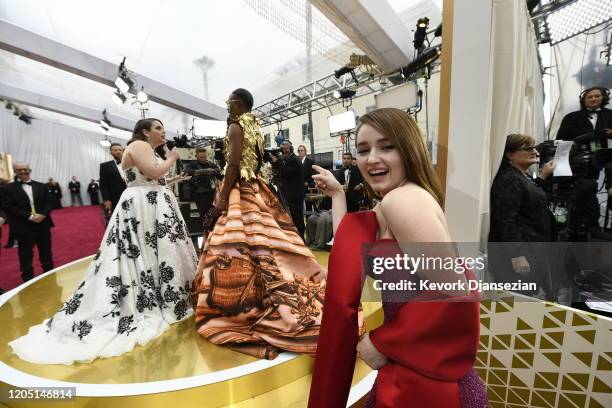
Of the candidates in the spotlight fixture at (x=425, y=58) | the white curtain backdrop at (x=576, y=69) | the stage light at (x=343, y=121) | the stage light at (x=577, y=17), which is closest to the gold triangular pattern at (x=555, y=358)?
the spotlight fixture at (x=425, y=58)

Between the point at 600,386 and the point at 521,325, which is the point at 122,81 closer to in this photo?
the point at 521,325

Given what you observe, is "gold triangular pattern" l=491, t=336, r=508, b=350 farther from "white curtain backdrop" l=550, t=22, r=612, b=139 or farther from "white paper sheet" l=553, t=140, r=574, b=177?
"white curtain backdrop" l=550, t=22, r=612, b=139

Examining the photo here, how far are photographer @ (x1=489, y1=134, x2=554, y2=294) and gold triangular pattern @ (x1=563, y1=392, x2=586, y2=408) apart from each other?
79 centimetres

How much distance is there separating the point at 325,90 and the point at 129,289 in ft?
24.9

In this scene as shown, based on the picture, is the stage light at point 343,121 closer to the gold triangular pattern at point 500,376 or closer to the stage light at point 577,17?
the stage light at point 577,17

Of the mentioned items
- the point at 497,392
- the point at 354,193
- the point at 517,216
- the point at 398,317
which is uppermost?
the point at 354,193

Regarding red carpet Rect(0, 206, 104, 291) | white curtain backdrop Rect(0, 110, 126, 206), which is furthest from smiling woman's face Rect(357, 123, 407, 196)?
white curtain backdrop Rect(0, 110, 126, 206)

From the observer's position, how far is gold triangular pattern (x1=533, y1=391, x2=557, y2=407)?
1137mm

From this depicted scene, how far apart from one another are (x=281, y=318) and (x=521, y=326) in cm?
129

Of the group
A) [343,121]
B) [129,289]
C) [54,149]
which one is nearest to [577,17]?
[343,121]

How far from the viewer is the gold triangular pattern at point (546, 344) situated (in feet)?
3.68

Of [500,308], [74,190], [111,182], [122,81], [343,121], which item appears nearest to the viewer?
[500,308]

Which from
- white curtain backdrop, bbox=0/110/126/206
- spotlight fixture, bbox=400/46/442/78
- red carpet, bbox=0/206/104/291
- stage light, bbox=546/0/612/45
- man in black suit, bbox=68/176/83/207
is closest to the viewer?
red carpet, bbox=0/206/104/291

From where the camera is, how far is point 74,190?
16.3 m
